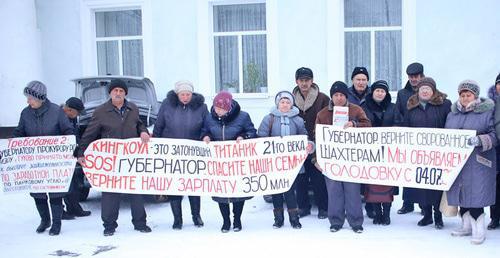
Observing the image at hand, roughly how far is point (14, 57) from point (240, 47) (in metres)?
4.99

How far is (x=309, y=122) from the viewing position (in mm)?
7305

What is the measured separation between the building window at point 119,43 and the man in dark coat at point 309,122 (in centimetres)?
622

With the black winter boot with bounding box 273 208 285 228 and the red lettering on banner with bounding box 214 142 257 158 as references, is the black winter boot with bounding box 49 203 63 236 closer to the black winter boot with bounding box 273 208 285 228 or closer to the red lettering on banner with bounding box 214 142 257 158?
the red lettering on banner with bounding box 214 142 257 158

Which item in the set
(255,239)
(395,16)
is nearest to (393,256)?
Answer: (255,239)

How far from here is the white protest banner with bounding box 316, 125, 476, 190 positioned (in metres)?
6.36

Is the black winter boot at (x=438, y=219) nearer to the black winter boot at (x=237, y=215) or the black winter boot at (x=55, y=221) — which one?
the black winter boot at (x=237, y=215)

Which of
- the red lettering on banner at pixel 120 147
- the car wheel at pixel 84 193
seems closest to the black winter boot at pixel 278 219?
the red lettering on banner at pixel 120 147

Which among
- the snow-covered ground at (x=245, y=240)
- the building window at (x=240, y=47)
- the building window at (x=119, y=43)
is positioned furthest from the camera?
the building window at (x=119, y=43)

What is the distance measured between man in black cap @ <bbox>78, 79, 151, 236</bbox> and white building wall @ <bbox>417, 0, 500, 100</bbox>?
6.47m

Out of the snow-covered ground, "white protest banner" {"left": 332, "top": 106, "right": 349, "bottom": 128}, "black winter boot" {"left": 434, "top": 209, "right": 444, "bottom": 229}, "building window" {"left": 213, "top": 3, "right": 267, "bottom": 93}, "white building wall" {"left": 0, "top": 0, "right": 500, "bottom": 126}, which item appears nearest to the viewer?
the snow-covered ground

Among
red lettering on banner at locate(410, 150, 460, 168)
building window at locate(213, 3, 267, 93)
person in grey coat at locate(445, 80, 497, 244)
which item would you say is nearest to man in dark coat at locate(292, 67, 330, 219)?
red lettering on banner at locate(410, 150, 460, 168)

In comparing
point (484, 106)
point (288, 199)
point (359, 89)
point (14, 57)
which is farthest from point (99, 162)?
point (14, 57)

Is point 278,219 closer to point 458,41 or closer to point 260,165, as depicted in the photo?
point 260,165

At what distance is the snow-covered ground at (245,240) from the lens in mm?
5852
